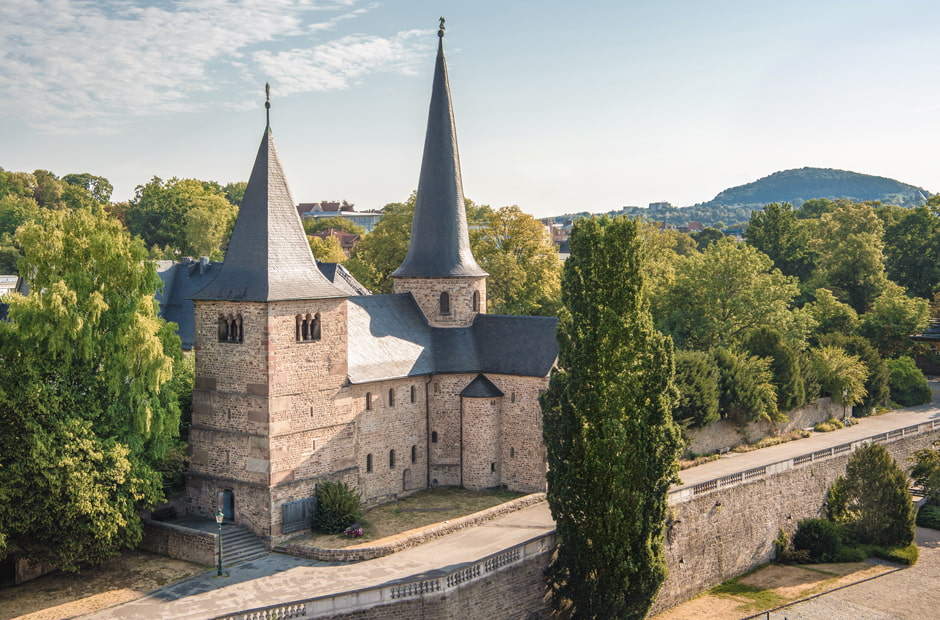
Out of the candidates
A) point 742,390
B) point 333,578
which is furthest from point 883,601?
point 333,578

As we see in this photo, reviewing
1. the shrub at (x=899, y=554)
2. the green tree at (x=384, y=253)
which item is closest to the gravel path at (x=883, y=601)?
the shrub at (x=899, y=554)

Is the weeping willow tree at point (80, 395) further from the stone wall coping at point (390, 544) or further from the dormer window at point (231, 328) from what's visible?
the stone wall coping at point (390, 544)

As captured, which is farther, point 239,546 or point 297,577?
point 239,546

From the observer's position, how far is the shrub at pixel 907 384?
59406mm

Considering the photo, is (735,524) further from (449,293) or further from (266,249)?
(266,249)

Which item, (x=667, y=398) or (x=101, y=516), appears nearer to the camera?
(x=101, y=516)

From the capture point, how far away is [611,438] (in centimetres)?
2891

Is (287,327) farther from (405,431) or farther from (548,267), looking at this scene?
(548,267)

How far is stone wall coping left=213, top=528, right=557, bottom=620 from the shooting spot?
24.2 meters

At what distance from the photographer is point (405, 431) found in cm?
3759

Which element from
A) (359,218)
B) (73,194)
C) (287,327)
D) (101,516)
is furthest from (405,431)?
(359,218)

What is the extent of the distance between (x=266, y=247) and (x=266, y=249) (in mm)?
72

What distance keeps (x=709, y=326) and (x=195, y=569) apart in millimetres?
35044

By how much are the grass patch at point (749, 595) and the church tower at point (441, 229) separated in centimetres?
1558
